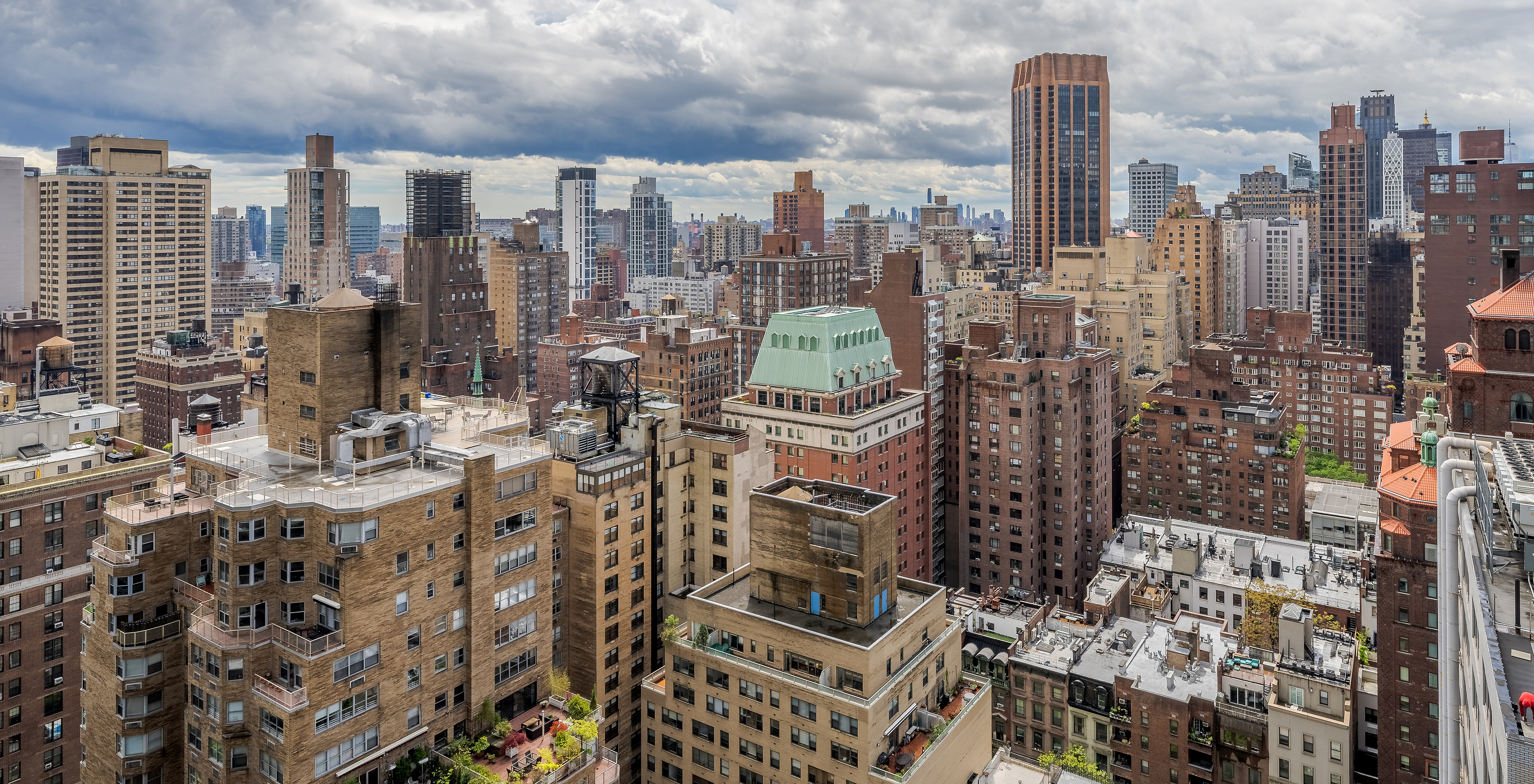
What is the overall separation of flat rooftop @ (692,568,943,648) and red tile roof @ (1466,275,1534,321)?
132ft

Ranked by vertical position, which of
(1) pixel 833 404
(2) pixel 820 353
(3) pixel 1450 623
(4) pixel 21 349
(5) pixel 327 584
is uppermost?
(4) pixel 21 349

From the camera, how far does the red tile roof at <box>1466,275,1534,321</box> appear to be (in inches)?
2418

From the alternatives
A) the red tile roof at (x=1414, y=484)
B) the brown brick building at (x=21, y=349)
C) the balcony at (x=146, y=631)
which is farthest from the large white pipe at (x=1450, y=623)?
the brown brick building at (x=21, y=349)

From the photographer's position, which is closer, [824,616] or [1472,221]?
[824,616]

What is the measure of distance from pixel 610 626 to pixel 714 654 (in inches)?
486

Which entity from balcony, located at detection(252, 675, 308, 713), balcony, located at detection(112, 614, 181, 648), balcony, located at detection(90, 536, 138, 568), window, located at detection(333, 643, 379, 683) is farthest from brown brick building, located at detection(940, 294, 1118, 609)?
balcony, located at detection(90, 536, 138, 568)

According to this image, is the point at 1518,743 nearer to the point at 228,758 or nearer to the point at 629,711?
the point at 228,758

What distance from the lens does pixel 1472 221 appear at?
494ft

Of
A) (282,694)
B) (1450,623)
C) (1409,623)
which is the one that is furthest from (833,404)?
(1450,623)

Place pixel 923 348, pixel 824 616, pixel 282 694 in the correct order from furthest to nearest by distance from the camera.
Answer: pixel 923 348
pixel 824 616
pixel 282 694

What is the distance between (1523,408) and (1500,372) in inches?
101

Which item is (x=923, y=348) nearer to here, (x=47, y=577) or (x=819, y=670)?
(x=819, y=670)

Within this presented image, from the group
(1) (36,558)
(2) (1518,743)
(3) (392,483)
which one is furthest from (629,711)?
(2) (1518,743)

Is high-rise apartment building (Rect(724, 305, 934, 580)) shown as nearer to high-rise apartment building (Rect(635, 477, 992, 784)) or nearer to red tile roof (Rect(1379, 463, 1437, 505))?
high-rise apartment building (Rect(635, 477, 992, 784))
